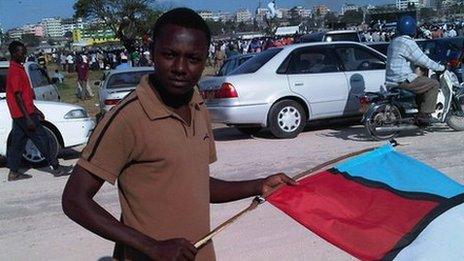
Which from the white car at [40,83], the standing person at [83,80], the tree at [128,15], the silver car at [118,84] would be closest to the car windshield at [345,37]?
the standing person at [83,80]

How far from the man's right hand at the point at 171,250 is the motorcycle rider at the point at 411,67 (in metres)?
7.80

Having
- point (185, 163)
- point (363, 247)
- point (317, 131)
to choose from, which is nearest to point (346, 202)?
point (363, 247)

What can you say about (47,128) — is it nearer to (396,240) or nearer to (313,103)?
(313,103)

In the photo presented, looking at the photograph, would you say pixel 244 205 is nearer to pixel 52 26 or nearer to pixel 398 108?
pixel 398 108

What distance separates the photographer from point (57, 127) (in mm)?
9289

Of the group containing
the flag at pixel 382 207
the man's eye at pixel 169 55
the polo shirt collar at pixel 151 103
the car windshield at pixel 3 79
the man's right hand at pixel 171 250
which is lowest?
the car windshield at pixel 3 79

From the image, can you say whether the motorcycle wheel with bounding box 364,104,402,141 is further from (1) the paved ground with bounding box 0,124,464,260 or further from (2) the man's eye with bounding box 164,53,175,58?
(2) the man's eye with bounding box 164,53,175,58

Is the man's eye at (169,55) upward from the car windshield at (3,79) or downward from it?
upward

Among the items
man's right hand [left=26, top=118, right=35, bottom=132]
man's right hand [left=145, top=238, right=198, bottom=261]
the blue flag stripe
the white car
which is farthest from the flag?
the white car

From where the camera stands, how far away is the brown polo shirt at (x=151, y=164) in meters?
1.90

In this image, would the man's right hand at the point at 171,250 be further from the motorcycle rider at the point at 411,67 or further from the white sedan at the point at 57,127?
the motorcycle rider at the point at 411,67

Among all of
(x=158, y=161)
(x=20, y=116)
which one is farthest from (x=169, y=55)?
(x=20, y=116)

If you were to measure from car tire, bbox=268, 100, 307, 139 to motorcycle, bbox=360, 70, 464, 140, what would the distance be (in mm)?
1283

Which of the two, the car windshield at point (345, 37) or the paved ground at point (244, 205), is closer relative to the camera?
the paved ground at point (244, 205)
